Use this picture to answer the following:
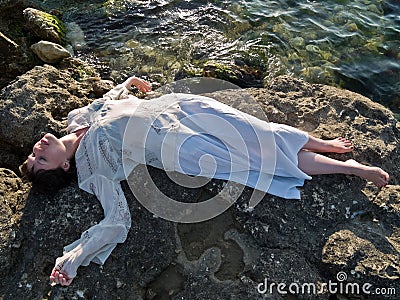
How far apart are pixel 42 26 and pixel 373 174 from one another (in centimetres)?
566

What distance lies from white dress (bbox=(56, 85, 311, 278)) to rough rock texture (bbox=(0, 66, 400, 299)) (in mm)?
129

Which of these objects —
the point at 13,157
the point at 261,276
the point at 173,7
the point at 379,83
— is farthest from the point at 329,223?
the point at 173,7

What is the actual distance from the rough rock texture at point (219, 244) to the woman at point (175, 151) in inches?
4.6

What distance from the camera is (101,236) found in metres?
3.77

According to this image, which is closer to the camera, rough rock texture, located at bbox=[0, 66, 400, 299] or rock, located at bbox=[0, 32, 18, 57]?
rough rock texture, located at bbox=[0, 66, 400, 299]

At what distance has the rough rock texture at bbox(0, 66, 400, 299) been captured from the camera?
12.1 feet

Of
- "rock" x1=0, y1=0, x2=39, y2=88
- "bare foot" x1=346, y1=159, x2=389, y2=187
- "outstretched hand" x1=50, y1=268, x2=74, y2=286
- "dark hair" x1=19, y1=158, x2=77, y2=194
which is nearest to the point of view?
"outstretched hand" x1=50, y1=268, x2=74, y2=286

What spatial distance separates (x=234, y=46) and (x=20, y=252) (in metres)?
5.10

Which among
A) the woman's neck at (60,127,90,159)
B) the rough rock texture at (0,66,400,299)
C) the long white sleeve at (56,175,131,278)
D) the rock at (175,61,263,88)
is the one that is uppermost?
the woman's neck at (60,127,90,159)

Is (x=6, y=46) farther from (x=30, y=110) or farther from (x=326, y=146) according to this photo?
(x=326, y=146)

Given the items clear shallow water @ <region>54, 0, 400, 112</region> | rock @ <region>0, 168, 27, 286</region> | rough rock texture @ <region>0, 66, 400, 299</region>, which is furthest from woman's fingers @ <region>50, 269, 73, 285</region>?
clear shallow water @ <region>54, 0, 400, 112</region>

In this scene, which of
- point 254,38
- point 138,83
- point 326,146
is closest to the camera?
point 326,146

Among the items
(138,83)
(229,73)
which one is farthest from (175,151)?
(229,73)

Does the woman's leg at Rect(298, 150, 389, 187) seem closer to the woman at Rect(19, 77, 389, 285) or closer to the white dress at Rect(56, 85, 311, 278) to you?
the woman at Rect(19, 77, 389, 285)
